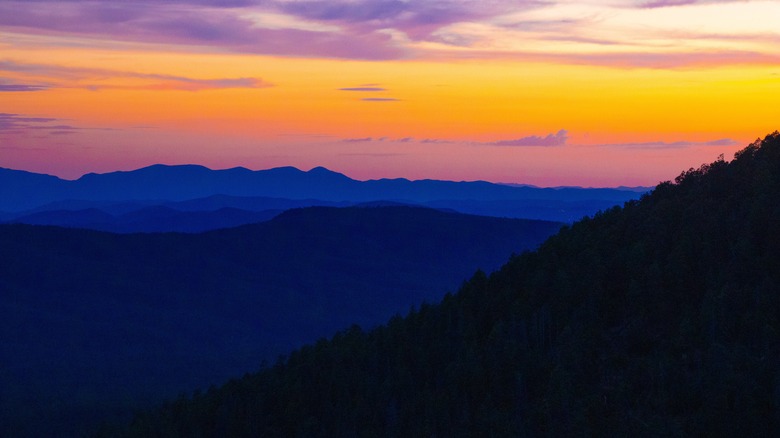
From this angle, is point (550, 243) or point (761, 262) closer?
point (761, 262)

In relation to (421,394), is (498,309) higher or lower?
higher

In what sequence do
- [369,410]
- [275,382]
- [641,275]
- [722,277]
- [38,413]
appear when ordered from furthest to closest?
1. [38,413]
2. [275,382]
3. [369,410]
4. [641,275]
5. [722,277]

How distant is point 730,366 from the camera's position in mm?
73500

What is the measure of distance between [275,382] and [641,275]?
5119cm

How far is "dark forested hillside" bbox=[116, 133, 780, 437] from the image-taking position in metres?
74.8

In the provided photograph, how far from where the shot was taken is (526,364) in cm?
9169

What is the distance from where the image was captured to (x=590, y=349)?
86500 mm

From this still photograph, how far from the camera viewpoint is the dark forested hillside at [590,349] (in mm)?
74812

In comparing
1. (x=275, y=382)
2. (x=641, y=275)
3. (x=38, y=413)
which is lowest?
(x=38, y=413)

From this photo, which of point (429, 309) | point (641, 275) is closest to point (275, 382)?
point (429, 309)

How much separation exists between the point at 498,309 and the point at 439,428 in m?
24.4

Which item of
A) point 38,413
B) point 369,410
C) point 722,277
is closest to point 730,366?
point 722,277

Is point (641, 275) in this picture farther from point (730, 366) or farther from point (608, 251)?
point (730, 366)

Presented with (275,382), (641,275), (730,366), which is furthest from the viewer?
(275,382)
